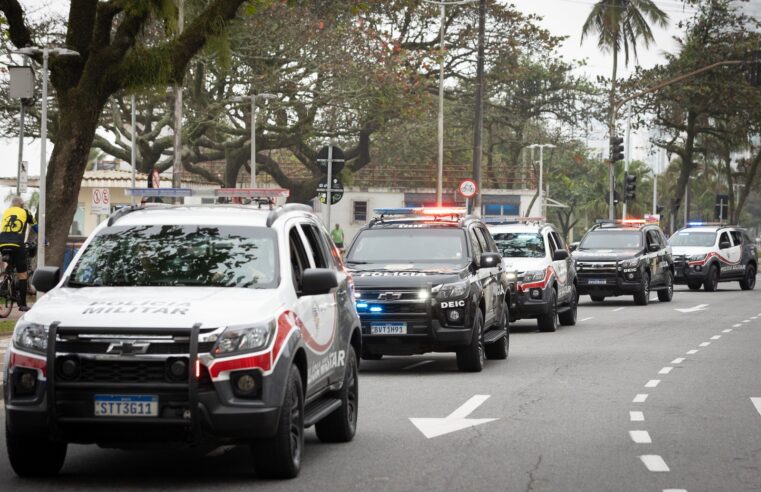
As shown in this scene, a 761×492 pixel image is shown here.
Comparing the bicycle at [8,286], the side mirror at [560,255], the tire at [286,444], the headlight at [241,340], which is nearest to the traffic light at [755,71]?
the side mirror at [560,255]

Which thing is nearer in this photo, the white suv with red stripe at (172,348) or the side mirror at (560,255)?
the white suv with red stripe at (172,348)

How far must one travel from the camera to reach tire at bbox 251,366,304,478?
9.12 m

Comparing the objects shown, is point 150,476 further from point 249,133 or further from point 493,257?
point 249,133

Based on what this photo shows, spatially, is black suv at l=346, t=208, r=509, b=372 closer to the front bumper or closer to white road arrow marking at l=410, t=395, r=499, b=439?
white road arrow marking at l=410, t=395, r=499, b=439

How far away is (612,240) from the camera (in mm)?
34844

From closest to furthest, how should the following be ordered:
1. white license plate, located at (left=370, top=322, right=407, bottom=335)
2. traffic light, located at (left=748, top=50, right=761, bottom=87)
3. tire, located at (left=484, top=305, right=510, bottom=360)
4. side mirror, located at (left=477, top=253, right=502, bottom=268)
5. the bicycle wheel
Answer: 1. white license plate, located at (left=370, top=322, right=407, bottom=335)
2. side mirror, located at (left=477, top=253, right=502, bottom=268)
3. tire, located at (left=484, top=305, right=510, bottom=360)
4. the bicycle wheel
5. traffic light, located at (left=748, top=50, right=761, bottom=87)

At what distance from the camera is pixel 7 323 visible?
891 inches

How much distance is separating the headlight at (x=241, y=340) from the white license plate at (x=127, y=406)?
471 mm

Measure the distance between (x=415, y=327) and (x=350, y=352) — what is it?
5.55 metres

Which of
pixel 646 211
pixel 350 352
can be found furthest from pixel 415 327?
pixel 646 211

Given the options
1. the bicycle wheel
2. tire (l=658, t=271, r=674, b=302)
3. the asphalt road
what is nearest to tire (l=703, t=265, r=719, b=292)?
tire (l=658, t=271, r=674, b=302)

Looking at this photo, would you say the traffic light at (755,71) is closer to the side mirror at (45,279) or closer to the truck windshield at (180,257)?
the truck windshield at (180,257)

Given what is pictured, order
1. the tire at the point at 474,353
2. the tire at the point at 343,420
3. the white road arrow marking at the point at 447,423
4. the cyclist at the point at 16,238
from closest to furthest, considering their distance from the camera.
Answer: the tire at the point at 343,420 → the white road arrow marking at the point at 447,423 → the tire at the point at 474,353 → the cyclist at the point at 16,238

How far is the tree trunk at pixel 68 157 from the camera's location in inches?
908
